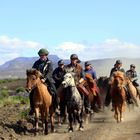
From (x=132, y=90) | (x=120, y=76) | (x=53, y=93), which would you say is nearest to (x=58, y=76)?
(x=120, y=76)

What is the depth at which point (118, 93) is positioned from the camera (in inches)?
887

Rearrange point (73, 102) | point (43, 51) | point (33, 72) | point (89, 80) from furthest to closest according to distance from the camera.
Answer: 1. point (89, 80)
2. point (43, 51)
3. point (73, 102)
4. point (33, 72)

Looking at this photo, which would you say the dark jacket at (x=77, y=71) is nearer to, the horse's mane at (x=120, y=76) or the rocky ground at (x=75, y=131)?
the rocky ground at (x=75, y=131)

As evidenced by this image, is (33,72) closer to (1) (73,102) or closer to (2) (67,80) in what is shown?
(2) (67,80)

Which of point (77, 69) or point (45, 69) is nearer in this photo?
point (45, 69)

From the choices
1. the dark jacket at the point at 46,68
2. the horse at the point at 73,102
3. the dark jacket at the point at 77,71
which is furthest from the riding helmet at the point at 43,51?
the horse at the point at 73,102

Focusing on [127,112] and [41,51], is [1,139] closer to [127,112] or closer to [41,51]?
[41,51]

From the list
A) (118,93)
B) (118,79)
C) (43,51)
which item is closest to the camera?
(43,51)

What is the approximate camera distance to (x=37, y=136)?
19047mm

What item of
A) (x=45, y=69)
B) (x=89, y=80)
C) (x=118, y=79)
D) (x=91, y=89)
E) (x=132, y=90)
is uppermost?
(x=45, y=69)

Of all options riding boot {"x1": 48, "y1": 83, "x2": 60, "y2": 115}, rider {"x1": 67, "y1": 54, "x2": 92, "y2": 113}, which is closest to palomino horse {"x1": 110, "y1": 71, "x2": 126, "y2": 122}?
rider {"x1": 67, "y1": 54, "x2": 92, "y2": 113}

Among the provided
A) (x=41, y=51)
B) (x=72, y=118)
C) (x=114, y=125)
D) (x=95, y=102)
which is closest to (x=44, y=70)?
(x=41, y=51)

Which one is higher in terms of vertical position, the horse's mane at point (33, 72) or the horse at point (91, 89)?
the horse's mane at point (33, 72)

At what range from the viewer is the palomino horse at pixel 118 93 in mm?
22172
